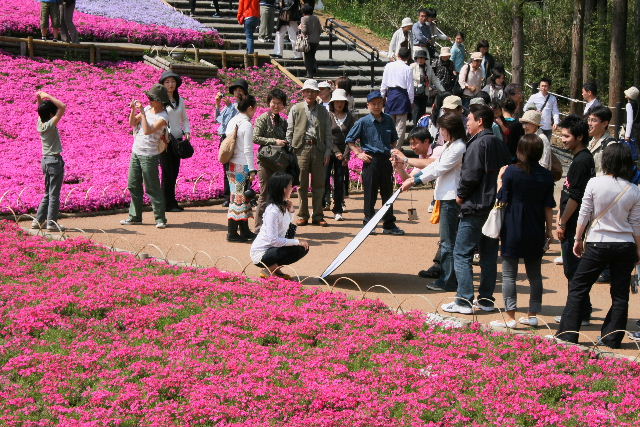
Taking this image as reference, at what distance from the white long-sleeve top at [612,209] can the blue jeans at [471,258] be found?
1.25 metres

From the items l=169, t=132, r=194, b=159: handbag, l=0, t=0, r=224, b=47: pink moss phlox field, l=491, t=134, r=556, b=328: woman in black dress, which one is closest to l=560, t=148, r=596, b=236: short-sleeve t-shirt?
l=491, t=134, r=556, b=328: woman in black dress

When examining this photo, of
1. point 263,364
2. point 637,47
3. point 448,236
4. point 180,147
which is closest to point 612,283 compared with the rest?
point 448,236

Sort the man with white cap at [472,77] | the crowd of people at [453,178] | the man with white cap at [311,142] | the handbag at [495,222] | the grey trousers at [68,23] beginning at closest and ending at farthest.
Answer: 1. the crowd of people at [453,178]
2. the handbag at [495,222]
3. the man with white cap at [311,142]
4. the man with white cap at [472,77]
5. the grey trousers at [68,23]

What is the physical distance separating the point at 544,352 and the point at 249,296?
9.46 feet

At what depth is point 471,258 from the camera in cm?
942

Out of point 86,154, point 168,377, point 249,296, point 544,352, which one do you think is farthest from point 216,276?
point 86,154

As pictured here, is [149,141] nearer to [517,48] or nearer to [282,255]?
[282,255]

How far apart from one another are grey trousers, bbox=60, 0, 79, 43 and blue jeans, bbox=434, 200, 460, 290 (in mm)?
13745

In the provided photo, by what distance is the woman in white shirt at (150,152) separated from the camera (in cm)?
1261

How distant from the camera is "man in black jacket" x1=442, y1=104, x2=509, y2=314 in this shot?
9.32 metres

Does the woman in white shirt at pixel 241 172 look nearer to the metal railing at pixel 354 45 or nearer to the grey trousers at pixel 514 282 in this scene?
the grey trousers at pixel 514 282

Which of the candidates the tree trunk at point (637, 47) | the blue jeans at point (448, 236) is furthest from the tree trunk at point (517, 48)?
the blue jeans at point (448, 236)

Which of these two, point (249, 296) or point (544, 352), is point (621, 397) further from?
point (249, 296)

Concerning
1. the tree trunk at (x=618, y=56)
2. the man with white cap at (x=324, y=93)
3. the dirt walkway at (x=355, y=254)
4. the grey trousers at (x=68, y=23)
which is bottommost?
the dirt walkway at (x=355, y=254)
